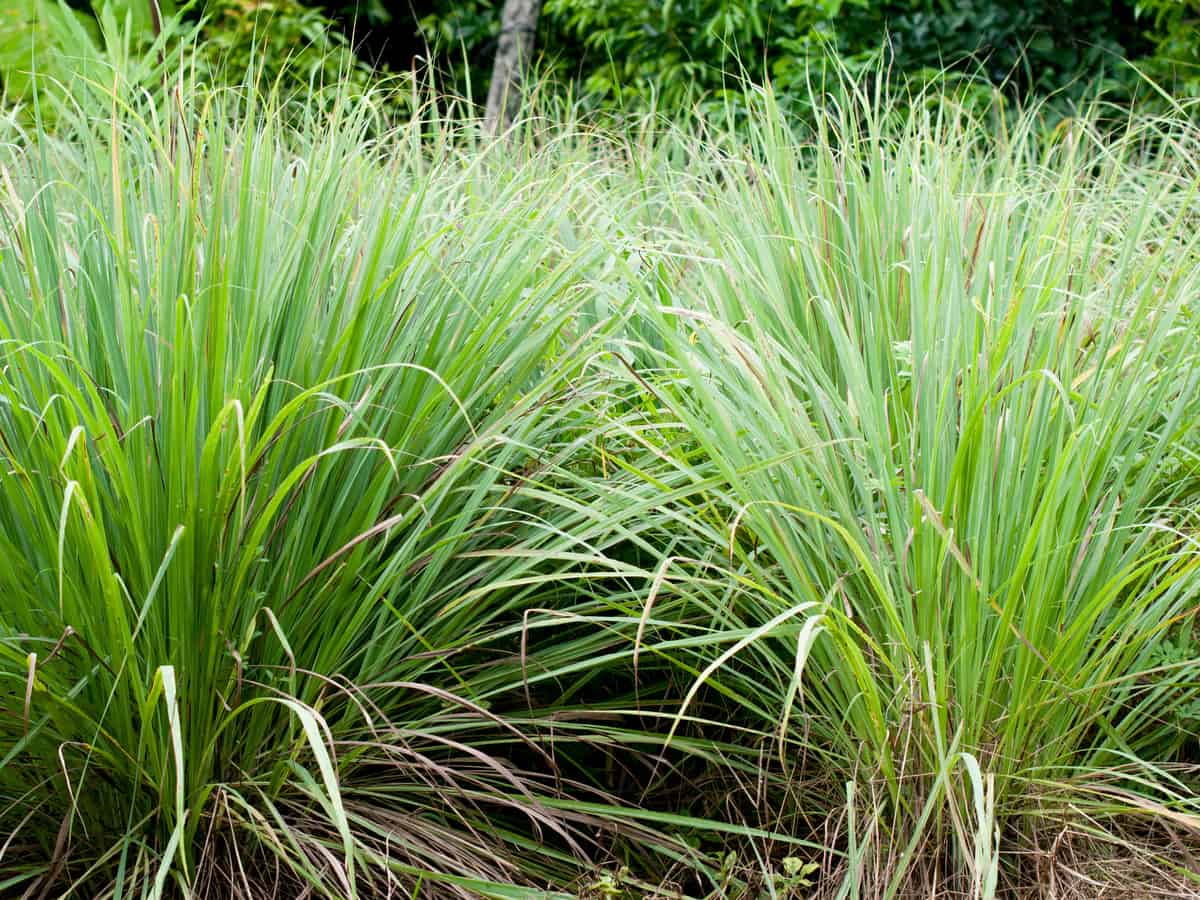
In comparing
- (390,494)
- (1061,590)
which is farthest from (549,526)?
(1061,590)

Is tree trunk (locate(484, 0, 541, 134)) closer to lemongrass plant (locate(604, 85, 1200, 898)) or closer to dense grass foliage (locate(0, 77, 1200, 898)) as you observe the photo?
dense grass foliage (locate(0, 77, 1200, 898))

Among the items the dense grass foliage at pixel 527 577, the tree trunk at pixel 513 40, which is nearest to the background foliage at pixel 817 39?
the tree trunk at pixel 513 40

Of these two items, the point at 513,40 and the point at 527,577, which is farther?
the point at 513,40

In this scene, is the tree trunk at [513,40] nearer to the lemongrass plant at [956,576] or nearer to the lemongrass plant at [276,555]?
the lemongrass plant at [276,555]

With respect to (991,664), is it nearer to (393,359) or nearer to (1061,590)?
(1061,590)

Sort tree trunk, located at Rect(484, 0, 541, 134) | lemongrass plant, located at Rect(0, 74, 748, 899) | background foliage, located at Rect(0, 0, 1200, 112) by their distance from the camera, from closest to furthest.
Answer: lemongrass plant, located at Rect(0, 74, 748, 899), tree trunk, located at Rect(484, 0, 541, 134), background foliage, located at Rect(0, 0, 1200, 112)

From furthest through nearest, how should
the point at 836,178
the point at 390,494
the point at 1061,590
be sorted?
1. the point at 836,178
2. the point at 390,494
3. the point at 1061,590

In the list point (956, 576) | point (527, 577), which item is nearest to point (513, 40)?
point (527, 577)

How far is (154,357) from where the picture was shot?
5.91 feet

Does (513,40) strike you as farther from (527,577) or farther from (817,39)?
(527,577)

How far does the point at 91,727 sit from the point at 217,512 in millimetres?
329

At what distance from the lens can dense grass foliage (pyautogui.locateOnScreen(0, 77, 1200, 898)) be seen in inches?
64.9

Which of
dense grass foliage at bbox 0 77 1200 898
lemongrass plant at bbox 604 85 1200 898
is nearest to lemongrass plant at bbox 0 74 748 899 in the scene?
dense grass foliage at bbox 0 77 1200 898

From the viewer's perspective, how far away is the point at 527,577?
1.92m
